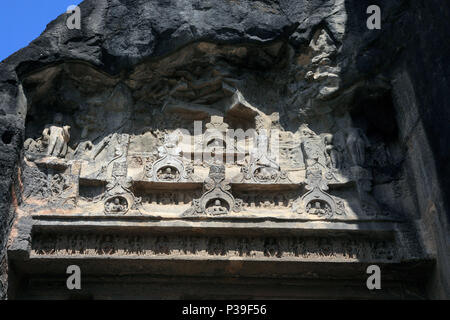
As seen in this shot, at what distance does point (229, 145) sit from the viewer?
9086 mm

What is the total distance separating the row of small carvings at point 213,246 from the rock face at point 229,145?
0.02 m

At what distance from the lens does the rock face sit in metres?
7.94

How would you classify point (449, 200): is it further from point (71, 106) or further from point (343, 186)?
point (71, 106)

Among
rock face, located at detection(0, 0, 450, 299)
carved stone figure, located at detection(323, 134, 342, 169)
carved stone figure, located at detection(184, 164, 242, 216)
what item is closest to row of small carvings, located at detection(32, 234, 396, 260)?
rock face, located at detection(0, 0, 450, 299)

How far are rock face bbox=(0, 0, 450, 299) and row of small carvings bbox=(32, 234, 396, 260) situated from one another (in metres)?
0.02

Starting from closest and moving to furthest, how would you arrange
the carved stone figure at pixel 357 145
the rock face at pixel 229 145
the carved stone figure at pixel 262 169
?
the rock face at pixel 229 145 → the carved stone figure at pixel 262 169 → the carved stone figure at pixel 357 145

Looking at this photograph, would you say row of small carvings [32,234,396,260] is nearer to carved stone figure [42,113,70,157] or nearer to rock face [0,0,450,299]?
rock face [0,0,450,299]

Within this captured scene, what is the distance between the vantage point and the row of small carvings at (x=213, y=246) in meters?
8.02

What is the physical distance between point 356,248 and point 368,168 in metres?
1.18

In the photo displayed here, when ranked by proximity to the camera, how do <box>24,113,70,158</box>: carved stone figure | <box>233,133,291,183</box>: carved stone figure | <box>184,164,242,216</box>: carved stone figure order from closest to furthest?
1. <box>184,164,242,216</box>: carved stone figure
2. <box>233,133,291,183</box>: carved stone figure
3. <box>24,113,70,158</box>: carved stone figure

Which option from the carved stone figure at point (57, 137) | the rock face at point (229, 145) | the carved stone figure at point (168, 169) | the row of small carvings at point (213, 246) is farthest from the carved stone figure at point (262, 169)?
the carved stone figure at point (57, 137)

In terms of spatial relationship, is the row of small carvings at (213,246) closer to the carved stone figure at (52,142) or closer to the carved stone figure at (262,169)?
the carved stone figure at (262,169)

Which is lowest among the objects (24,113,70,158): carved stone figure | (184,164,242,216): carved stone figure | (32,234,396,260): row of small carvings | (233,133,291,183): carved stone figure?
(32,234,396,260): row of small carvings

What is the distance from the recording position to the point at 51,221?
8.00 meters
